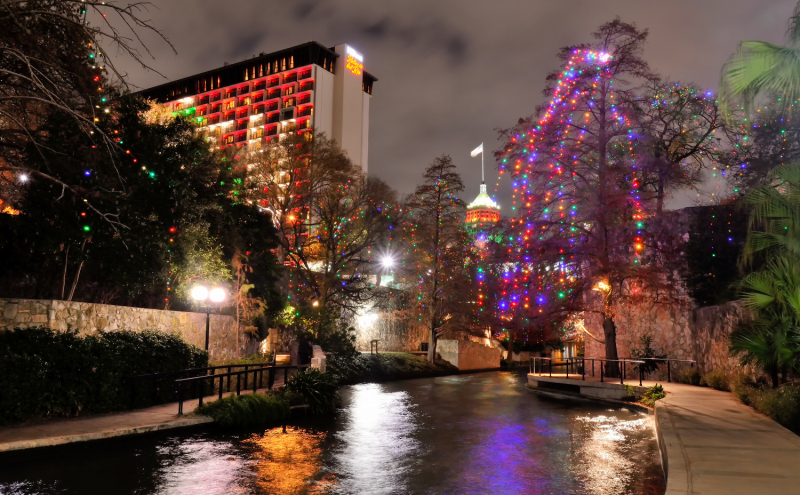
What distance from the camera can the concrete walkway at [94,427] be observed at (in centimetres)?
933

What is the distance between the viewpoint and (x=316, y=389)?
15.4 meters

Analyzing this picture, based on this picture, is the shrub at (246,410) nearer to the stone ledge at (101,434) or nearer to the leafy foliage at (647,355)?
the stone ledge at (101,434)

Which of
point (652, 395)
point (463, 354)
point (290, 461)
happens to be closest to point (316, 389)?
point (290, 461)

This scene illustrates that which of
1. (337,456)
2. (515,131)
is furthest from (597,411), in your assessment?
(515,131)

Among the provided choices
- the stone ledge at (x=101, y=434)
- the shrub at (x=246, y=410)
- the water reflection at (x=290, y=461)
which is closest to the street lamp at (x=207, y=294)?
the shrub at (x=246, y=410)

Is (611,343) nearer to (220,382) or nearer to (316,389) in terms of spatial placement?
(316,389)

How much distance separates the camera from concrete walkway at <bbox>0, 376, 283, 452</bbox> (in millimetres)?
9328

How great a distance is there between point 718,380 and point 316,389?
12199 mm

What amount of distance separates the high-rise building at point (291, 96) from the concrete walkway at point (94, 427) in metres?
78.1

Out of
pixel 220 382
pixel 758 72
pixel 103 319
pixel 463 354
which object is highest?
pixel 758 72

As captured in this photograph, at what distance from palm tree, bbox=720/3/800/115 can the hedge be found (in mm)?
12983

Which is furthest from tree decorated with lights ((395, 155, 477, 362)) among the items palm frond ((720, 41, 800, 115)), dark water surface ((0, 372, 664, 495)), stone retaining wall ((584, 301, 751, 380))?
palm frond ((720, 41, 800, 115))

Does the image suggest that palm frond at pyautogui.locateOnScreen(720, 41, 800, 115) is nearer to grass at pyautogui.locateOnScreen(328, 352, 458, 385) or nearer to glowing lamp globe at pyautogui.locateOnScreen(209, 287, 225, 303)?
glowing lamp globe at pyautogui.locateOnScreen(209, 287, 225, 303)

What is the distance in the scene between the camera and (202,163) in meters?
23.0
